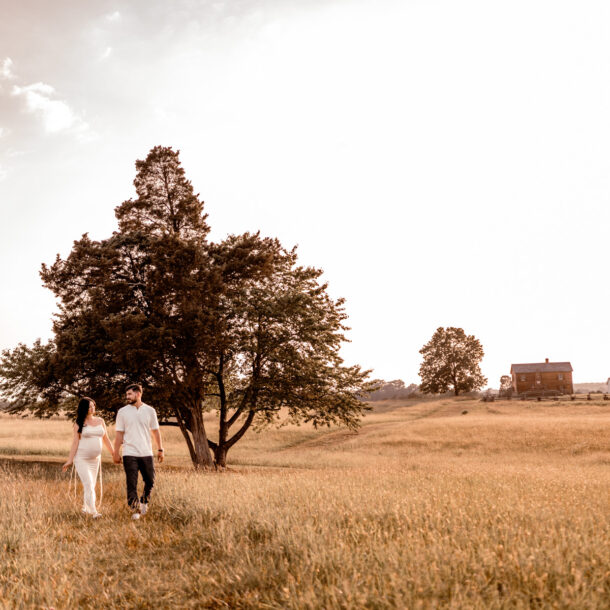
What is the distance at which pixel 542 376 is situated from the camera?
9325cm

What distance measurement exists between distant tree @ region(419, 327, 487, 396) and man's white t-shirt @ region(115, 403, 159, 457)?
80697 mm

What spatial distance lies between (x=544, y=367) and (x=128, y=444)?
100 meters

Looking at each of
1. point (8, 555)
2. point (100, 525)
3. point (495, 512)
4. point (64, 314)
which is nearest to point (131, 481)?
point (100, 525)

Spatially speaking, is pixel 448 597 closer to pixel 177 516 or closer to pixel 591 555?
pixel 591 555

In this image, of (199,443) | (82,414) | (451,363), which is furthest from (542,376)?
(82,414)

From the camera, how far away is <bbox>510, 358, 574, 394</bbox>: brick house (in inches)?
3656

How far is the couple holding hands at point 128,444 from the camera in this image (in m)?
8.98

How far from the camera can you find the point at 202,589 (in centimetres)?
473

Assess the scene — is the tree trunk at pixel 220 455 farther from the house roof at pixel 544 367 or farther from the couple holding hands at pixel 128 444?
the house roof at pixel 544 367

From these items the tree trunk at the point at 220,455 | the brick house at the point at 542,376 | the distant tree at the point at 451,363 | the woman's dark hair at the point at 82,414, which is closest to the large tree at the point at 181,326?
the tree trunk at the point at 220,455

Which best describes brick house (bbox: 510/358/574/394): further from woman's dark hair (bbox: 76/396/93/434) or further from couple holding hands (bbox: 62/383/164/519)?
woman's dark hair (bbox: 76/396/93/434)

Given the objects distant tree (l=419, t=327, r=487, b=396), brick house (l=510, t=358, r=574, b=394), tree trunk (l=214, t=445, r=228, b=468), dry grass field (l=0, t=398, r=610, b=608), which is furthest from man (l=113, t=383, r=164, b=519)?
brick house (l=510, t=358, r=574, b=394)

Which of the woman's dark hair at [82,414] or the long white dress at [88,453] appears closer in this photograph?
the long white dress at [88,453]

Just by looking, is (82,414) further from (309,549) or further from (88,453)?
(309,549)
